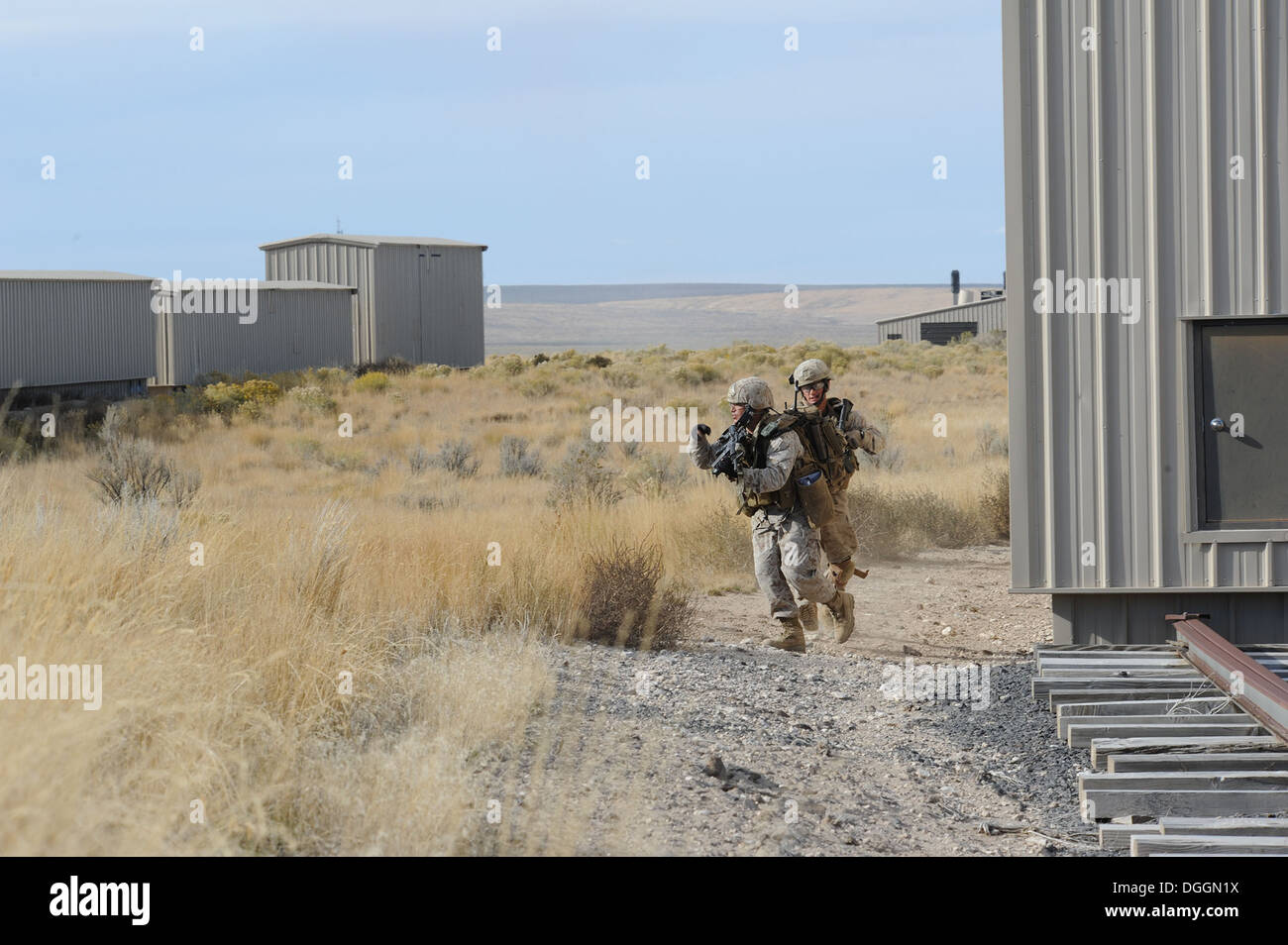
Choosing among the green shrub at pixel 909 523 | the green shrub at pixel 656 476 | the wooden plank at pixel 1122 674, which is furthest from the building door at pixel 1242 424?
the green shrub at pixel 656 476

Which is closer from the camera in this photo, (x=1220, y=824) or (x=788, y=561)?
(x=1220, y=824)

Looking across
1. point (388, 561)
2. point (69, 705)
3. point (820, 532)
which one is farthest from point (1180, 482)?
point (69, 705)

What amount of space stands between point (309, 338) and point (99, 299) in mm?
7266

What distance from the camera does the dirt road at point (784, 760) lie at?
4.82m

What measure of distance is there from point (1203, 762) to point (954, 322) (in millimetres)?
60873

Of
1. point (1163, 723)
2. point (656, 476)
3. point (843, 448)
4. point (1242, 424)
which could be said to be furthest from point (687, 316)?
point (1163, 723)

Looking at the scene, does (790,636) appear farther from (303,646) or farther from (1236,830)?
(1236,830)

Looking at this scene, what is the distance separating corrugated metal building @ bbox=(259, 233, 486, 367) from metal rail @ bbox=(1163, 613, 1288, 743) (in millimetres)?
32663

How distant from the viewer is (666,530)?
38.1ft

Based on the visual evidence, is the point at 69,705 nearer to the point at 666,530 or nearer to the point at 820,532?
the point at 820,532

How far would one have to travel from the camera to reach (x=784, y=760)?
19.3 feet

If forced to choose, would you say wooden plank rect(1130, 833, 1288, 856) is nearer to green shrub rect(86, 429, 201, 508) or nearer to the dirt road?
the dirt road

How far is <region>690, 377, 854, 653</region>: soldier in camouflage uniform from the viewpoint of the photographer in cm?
789

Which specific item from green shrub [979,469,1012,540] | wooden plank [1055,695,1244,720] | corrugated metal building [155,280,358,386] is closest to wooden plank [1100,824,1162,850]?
wooden plank [1055,695,1244,720]
